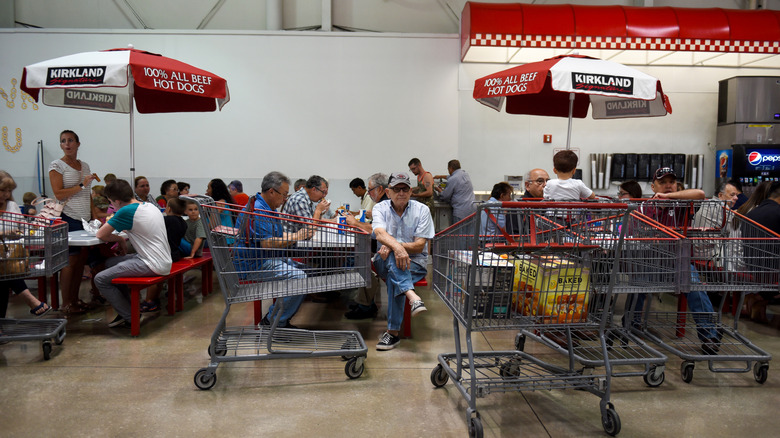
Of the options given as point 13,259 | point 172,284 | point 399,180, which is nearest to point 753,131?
point 399,180

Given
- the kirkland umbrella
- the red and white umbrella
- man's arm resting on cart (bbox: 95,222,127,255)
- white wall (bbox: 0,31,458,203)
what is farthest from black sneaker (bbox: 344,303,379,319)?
white wall (bbox: 0,31,458,203)

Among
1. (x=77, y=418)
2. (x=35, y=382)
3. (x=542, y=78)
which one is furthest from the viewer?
(x=542, y=78)

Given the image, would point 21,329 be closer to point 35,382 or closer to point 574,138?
point 35,382

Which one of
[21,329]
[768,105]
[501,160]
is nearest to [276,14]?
[501,160]

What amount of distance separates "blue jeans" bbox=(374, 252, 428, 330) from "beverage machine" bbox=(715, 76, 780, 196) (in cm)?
774

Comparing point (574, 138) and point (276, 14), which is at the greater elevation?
point (276, 14)

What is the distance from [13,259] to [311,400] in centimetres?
256

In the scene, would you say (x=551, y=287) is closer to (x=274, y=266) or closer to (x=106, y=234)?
(x=274, y=266)

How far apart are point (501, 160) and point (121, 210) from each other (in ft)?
23.5

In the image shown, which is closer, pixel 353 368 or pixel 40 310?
pixel 353 368

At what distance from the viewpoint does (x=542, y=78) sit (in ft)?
17.3

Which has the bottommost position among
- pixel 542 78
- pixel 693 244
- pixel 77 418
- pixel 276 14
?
pixel 77 418

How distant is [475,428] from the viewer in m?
2.71

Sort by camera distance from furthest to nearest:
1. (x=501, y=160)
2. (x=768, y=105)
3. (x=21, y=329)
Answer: (x=501, y=160)
(x=768, y=105)
(x=21, y=329)
